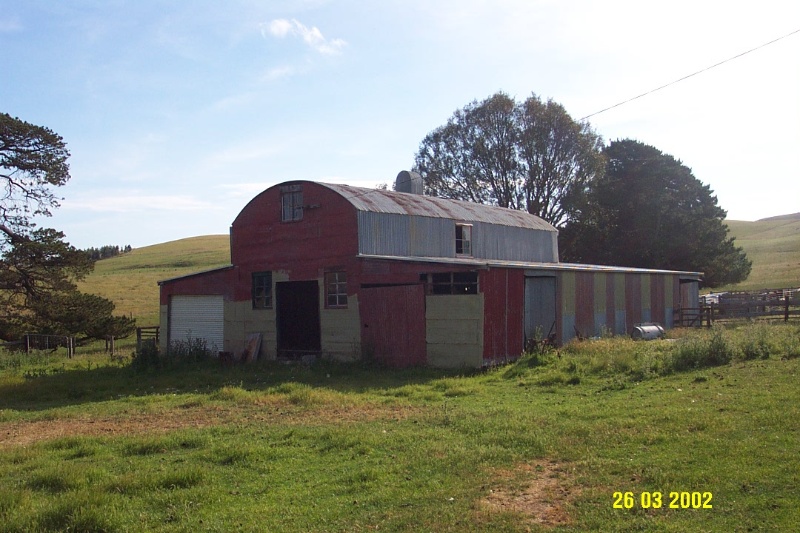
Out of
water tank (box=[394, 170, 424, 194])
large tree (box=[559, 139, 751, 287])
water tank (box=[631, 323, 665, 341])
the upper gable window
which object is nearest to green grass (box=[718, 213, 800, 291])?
large tree (box=[559, 139, 751, 287])

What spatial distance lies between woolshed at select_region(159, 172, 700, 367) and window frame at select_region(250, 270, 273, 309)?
0.05 m

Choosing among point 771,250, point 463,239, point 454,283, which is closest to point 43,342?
point 463,239

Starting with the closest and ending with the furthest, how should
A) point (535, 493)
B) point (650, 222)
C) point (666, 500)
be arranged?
point (666, 500)
point (535, 493)
point (650, 222)

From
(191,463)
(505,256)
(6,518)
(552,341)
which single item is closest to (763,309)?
(505,256)

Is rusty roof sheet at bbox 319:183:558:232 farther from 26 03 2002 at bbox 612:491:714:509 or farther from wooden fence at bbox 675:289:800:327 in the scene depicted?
26 03 2002 at bbox 612:491:714:509

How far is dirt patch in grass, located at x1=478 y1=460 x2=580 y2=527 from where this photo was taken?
6.52 metres

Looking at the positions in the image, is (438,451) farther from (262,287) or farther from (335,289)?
(262,287)

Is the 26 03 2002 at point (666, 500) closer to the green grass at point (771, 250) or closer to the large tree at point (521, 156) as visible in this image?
the large tree at point (521, 156)

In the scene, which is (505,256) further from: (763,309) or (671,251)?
(671,251)

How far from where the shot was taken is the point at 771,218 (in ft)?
388

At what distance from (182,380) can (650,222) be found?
3851 cm

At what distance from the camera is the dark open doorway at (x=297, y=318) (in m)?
23.6

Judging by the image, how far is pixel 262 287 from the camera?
25.8 metres

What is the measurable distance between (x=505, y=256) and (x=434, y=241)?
6.33 meters
